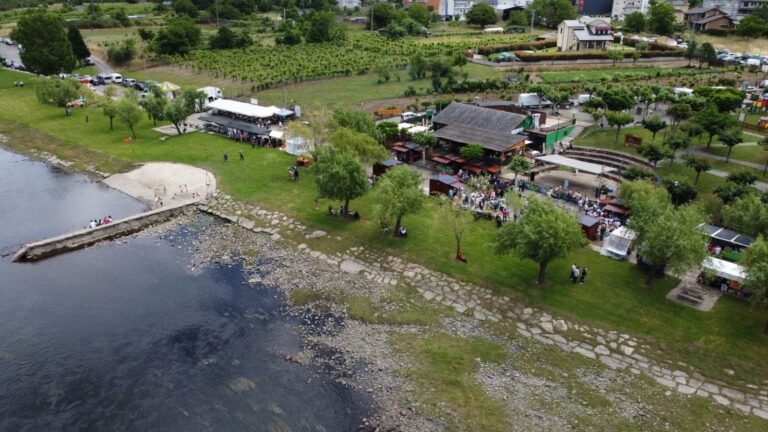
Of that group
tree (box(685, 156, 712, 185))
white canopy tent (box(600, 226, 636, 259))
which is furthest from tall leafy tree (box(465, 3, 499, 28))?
white canopy tent (box(600, 226, 636, 259))

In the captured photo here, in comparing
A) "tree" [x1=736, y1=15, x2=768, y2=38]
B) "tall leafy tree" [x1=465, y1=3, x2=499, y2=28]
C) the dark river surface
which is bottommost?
the dark river surface

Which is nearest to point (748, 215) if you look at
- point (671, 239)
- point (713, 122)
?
point (671, 239)

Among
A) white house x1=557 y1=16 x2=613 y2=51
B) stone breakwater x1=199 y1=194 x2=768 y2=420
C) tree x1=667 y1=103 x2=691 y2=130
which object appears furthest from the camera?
white house x1=557 y1=16 x2=613 y2=51

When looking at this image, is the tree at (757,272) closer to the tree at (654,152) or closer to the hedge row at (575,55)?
the tree at (654,152)

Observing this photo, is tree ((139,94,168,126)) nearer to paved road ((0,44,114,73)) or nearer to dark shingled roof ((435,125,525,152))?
dark shingled roof ((435,125,525,152))

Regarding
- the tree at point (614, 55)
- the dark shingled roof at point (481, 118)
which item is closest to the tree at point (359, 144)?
the dark shingled roof at point (481, 118)

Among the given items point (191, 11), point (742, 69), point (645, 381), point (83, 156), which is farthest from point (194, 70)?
point (742, 69)

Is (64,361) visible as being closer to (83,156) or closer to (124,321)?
(124,321)

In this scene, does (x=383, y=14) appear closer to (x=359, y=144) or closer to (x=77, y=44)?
(x=77, y=44)
